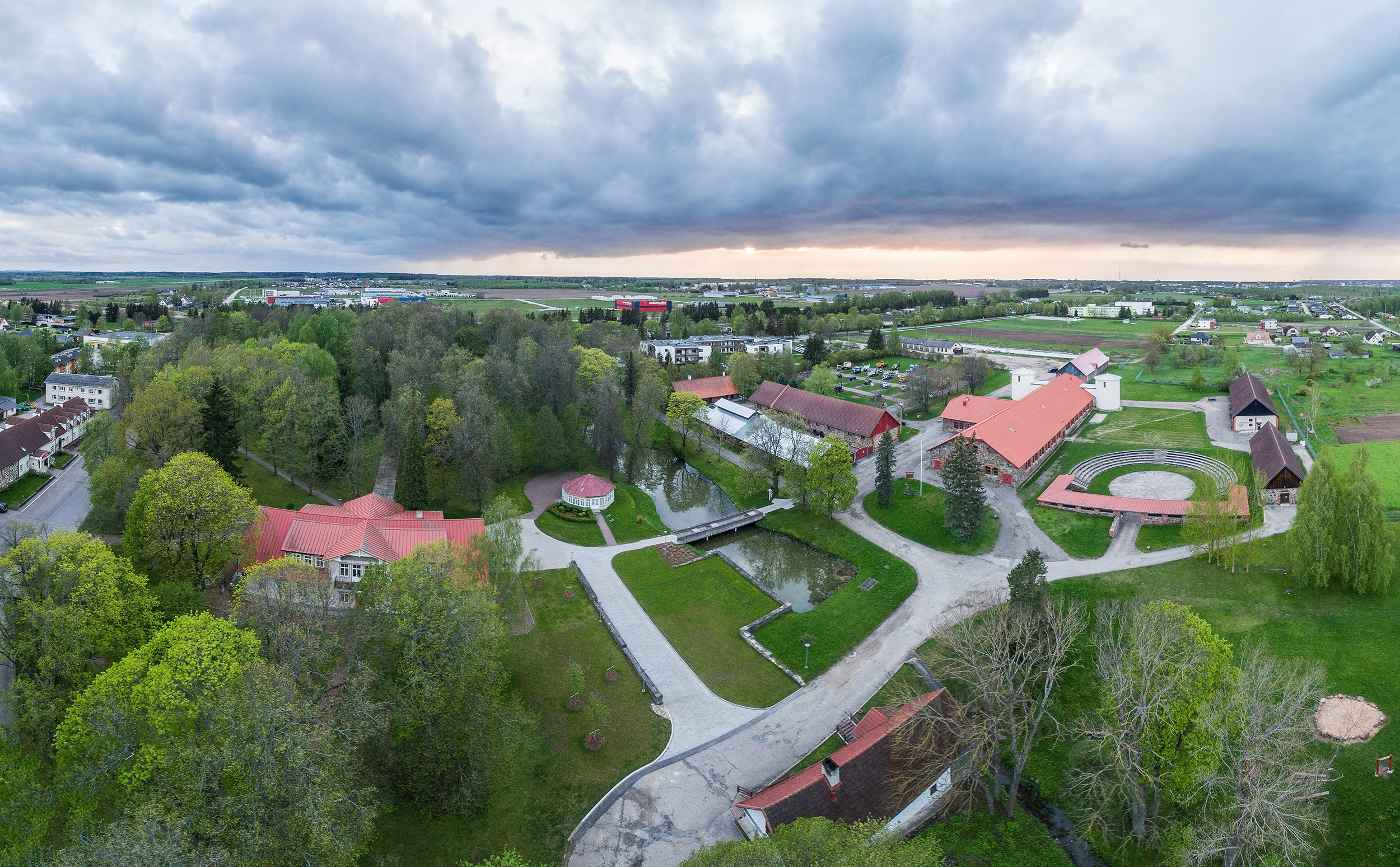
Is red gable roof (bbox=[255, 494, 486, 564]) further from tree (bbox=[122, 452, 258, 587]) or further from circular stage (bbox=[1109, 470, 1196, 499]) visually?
circular stage (bbox=[1109, 470, 1196, 499])

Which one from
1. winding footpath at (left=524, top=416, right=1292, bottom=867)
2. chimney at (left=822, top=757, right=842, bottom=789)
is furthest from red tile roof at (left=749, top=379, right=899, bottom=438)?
chimney at (left=822, top=757, right=842, bottom=789)

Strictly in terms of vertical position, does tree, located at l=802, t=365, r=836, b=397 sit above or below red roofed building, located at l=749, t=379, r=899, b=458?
above

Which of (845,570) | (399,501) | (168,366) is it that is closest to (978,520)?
(845,570)

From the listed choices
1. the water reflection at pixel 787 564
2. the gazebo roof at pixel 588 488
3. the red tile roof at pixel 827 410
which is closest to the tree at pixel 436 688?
the water reflection at pixel 787 564

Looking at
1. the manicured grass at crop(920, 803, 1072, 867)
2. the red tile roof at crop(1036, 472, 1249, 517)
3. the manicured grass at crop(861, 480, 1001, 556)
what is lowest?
the manicured grass at crop(920, 803, 1072, 867)

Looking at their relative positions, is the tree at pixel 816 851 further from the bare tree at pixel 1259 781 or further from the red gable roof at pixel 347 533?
the red gable roof at pixel 347 533

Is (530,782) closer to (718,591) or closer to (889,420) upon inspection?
(718,591)

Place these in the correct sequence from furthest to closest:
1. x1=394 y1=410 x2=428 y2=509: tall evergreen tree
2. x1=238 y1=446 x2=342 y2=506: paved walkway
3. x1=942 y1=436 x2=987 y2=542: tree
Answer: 1. x1=238 y1=446 x2=342 y2=506: paved walkway
2. x1=394 y1=410 x2=428 y2=509: tall evergreen tree
3. x1=942 y1=436 x2=987 y2=542: tree
